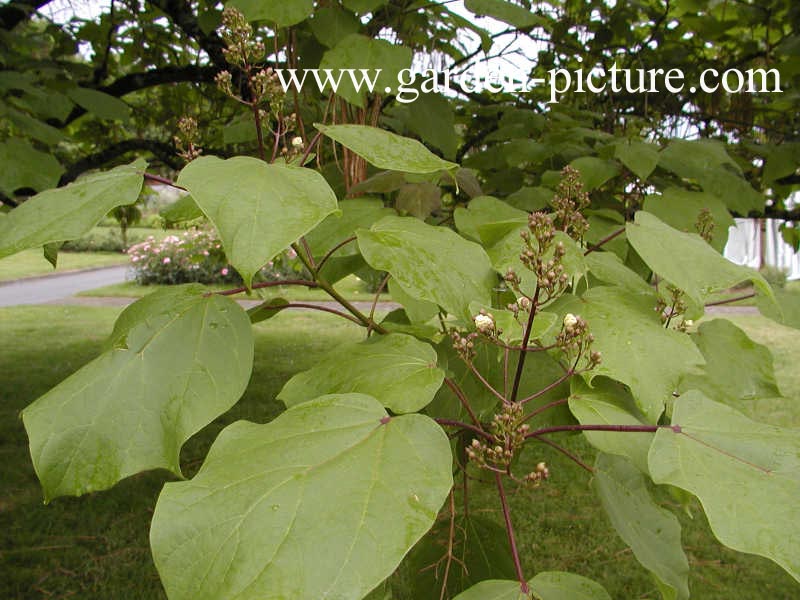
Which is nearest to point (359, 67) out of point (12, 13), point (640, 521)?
point (640, 521)

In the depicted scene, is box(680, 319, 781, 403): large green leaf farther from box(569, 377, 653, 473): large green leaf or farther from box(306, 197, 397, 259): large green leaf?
box(306, 197, 397, 259): large green leaf

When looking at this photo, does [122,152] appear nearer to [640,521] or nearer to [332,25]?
[332,25]

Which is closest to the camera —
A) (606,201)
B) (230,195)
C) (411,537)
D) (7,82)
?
(411,537)

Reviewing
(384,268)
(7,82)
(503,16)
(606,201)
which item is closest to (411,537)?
(384,268)

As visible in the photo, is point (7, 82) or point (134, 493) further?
point (134, 493)

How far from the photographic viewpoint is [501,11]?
4.54 ft

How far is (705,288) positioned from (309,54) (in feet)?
3.81

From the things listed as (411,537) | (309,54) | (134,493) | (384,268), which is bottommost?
(134,493)

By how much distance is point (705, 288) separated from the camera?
0.83 metres

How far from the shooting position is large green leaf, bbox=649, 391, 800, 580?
0.56 metres

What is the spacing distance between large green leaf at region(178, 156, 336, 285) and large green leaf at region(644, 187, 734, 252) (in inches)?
43.0

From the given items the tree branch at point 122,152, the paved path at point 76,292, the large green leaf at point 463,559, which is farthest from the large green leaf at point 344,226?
the paved path at point 76,292

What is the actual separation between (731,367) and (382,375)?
62cm

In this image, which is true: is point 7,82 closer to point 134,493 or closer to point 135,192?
point 135,192
